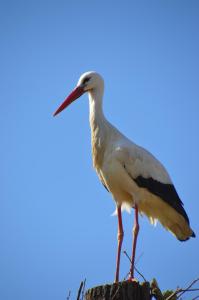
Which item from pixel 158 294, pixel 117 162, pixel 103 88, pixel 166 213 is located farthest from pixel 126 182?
pixel 158 294

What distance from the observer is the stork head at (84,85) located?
344 inches

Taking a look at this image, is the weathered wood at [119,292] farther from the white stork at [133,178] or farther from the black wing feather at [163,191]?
the black wing feather at [163,191]

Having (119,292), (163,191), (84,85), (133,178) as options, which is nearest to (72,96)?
(84,85)

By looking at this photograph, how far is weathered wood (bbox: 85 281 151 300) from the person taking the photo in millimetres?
5422

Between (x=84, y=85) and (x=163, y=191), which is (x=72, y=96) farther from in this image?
(x=163, y=191)

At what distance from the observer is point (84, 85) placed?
8.78 m

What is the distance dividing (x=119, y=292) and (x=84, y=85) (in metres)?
4.06

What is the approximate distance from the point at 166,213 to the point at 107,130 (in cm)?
140

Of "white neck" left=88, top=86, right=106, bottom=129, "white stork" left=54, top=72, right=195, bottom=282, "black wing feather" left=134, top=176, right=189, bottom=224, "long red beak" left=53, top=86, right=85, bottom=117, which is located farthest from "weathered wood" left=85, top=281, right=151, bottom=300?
"long red beak" left=53, top=86, right=85, bottom=117

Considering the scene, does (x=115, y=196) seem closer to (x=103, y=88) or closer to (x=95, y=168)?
(x=95, y=168)

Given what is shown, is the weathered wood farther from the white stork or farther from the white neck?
the white neck

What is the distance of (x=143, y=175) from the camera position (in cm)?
802

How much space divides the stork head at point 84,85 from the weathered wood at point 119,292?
3852 mm

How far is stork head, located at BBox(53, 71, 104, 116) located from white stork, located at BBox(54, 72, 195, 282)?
5.0 inches
